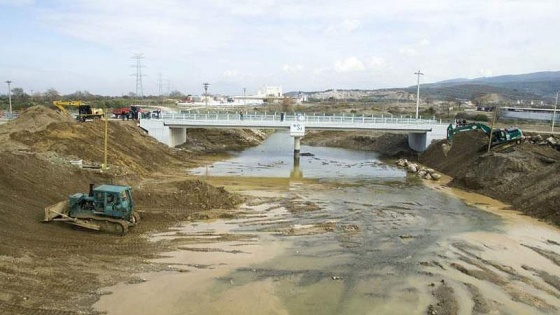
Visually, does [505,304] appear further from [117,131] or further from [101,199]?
[117,131]

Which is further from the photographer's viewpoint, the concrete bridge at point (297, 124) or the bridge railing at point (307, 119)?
the bridge railing at point (307, 119)

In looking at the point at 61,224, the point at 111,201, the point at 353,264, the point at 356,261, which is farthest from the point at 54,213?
the point at 356,261

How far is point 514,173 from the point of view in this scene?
120 feet

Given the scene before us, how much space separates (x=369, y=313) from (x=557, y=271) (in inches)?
394

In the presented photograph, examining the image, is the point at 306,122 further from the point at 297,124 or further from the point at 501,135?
the point at 501,135

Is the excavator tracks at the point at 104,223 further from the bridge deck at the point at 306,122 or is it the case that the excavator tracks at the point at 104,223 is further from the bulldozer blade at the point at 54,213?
the bridge deck at the point at 306,122

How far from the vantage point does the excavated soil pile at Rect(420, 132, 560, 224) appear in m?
30.9

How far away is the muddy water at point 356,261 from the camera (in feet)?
52.7

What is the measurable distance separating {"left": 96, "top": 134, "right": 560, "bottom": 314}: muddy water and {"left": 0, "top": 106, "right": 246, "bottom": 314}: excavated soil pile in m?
1.36

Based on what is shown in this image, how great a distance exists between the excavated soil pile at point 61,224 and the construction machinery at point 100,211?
1.33 ft

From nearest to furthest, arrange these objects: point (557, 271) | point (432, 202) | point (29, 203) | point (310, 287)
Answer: point (310, 287) → point (557, 271) → point (29, 203) → point (432, 202)

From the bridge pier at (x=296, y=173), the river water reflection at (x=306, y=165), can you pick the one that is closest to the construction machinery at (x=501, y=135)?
the river water reflection at (x=306, y=165)

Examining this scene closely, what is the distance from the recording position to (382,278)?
18.5 m

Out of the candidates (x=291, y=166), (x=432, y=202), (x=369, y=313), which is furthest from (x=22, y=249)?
(x=291, y=166)
